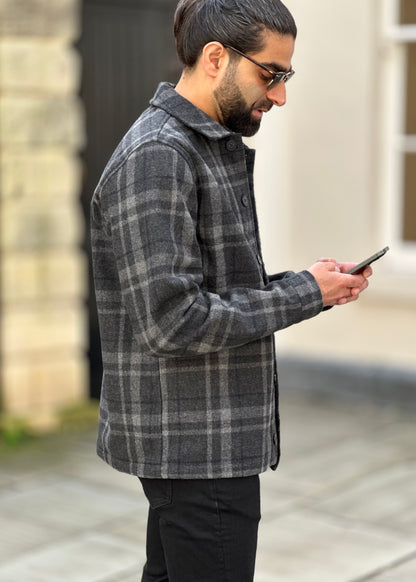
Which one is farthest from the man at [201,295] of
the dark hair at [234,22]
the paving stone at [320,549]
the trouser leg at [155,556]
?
the paving stone at [320,549]

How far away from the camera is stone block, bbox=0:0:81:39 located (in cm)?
580

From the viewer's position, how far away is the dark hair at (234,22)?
2131 millimetres

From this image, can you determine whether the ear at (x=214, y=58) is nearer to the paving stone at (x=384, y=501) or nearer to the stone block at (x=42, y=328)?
the paving stone at (x=384, y=501)

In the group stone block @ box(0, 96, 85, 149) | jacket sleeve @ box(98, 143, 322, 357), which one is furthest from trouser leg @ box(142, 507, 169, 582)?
stone block @ box(0, 96, 85, 149)

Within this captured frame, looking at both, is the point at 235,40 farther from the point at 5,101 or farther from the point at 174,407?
the point at 5,101

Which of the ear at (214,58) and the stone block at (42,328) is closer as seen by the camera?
the ear at (214,58)

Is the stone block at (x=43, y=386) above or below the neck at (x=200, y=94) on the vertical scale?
below

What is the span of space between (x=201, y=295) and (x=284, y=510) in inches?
112

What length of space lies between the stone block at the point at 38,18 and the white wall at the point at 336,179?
1600 mm

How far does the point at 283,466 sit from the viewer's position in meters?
5.46

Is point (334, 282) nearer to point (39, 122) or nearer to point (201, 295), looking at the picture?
point (201, 295)

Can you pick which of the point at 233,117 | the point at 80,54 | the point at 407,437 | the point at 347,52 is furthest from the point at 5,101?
the point at 233,117

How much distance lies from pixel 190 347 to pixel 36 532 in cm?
266

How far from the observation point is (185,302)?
2055 millimetres
